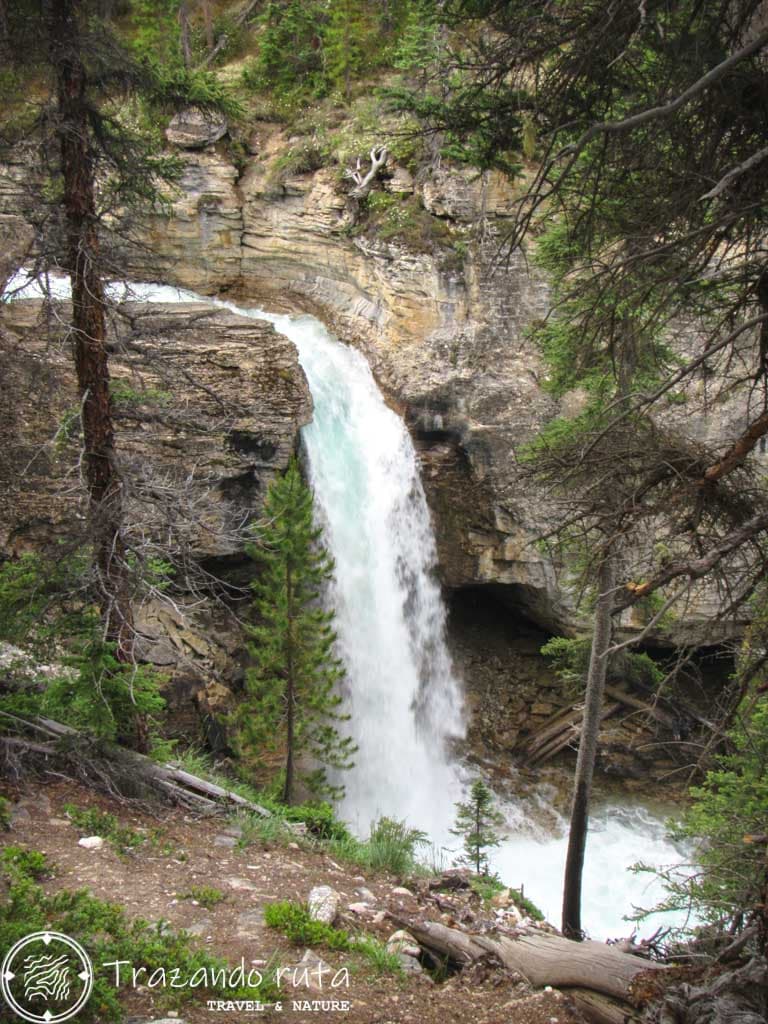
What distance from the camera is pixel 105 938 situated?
4.39m

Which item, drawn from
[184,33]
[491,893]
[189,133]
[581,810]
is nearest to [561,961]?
[491,893]

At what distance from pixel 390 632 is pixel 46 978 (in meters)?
15.3

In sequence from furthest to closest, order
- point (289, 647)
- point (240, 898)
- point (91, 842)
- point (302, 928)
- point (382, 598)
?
point (382, 598) → point (289, 647) → point (91, 842) → point (240, 898) → point (302, 928)

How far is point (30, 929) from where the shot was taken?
3.93 metres

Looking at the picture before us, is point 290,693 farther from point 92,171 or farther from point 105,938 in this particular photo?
point 105,938

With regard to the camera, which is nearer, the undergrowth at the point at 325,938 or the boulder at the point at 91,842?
the undergrowth at the point at 325,938

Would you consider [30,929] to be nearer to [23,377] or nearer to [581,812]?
[581,812]

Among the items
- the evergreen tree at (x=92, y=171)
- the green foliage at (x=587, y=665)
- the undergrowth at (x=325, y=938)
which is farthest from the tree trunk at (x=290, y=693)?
the undergrowth at (x=325, y=938)

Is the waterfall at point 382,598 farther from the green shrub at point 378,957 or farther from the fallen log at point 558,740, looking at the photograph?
the green shrub at point 378,957

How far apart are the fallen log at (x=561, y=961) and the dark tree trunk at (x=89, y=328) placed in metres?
3.89

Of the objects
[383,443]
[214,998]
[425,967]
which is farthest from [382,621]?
[214,998]

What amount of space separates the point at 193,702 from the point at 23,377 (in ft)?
23.5

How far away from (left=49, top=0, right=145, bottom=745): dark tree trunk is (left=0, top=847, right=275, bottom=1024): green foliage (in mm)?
2732

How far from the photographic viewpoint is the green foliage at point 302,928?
5172 mm
